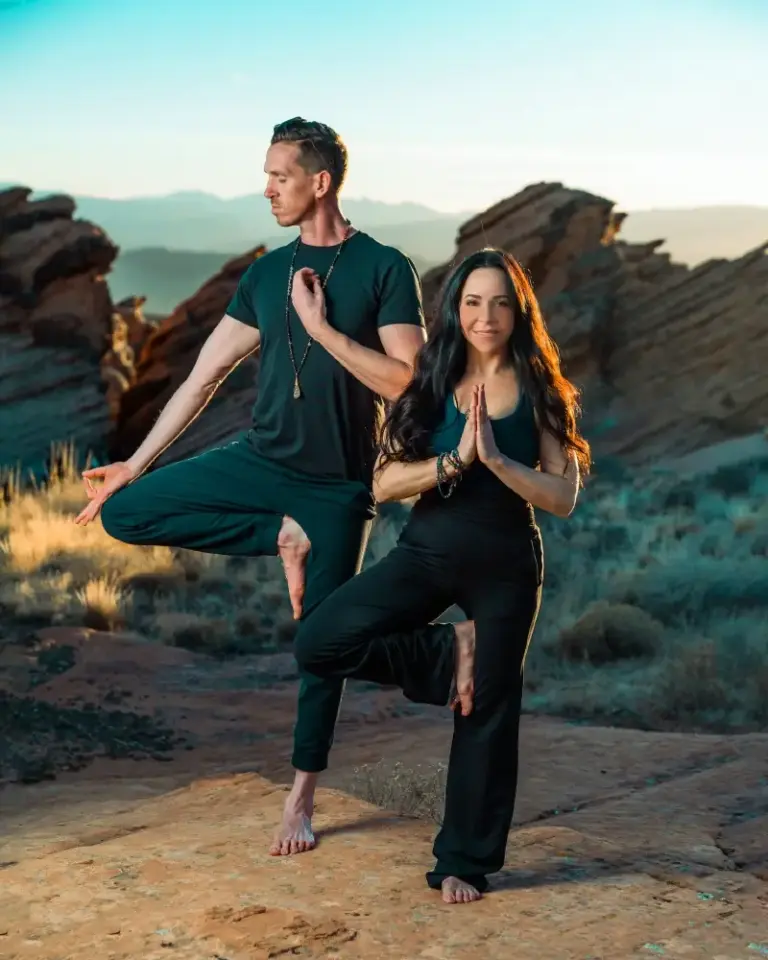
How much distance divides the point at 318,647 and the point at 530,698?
19.9 ft

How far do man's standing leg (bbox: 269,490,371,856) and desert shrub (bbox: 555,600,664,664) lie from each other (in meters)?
6.37

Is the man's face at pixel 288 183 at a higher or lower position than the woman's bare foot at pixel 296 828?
higher

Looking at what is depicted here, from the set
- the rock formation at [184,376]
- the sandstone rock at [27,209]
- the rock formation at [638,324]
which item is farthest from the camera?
the rock formation at [638,324]

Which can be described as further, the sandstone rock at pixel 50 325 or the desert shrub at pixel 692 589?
the sandstone rock at pixel 50 325

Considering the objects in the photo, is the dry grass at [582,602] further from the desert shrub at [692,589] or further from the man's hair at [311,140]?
the man's hair at [311,140]

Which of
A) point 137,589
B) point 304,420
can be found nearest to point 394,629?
point 304,420

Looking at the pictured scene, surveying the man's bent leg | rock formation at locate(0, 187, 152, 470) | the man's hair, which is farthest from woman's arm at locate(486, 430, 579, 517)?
rock formation at locate(0, 187, 152, 470)

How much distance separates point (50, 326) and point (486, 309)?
17.6 metres

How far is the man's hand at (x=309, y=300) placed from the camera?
4.39 m

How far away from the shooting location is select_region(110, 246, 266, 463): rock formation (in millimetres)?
21578

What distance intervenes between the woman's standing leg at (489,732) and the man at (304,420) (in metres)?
0.59

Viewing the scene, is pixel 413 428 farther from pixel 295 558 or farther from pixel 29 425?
pixel 29 425

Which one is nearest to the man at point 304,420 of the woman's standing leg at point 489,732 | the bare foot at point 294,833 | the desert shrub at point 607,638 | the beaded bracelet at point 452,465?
the beaded bracelet at point 452,465

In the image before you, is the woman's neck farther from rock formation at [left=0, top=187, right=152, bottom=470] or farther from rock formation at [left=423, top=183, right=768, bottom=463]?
rock formation at [left=423, top=183, right=768, bottom=463]
